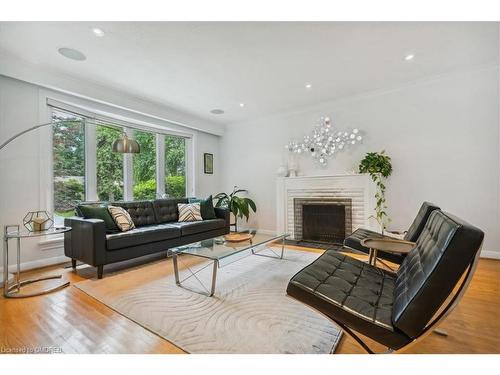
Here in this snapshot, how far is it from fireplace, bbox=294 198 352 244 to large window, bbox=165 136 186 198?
2466mm

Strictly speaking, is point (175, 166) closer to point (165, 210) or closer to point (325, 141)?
point (165, 210)

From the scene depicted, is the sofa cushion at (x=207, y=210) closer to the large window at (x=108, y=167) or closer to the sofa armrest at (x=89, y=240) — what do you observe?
the large window at (x=108, y=167)

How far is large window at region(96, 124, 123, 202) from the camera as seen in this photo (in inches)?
155

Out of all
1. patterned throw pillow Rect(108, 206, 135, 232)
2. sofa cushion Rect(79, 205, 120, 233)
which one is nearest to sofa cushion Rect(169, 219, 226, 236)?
patterned throw pillow Rect(108, 206, 135, 232)

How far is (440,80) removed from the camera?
345cm

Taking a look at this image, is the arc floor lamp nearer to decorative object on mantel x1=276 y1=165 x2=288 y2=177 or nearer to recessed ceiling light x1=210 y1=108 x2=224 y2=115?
recessed ceiling light x1=210 y1=108 x2=224 y2=115

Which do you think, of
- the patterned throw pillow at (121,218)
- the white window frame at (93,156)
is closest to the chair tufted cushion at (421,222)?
the patterned throw pillow at (121,218)

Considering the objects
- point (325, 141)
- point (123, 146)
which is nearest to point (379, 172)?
point (325, 141)

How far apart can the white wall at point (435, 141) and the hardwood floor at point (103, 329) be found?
4.68ft

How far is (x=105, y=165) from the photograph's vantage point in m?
4.00

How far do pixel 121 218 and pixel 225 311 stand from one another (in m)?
2.07
